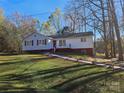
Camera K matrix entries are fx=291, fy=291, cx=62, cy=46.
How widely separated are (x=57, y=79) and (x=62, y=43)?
30.1 metres

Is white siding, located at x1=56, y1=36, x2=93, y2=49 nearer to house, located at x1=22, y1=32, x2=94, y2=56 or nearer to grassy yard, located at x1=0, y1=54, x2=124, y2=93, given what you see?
house, located at x1=22, y1=32, x2=94, y2=56

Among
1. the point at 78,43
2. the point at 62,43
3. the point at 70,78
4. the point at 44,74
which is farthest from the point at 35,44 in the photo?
the point at 70,78

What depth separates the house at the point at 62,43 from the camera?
5453 cm

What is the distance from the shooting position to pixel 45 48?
5706cm

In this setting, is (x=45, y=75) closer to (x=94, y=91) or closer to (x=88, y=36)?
(x=94, y=91)

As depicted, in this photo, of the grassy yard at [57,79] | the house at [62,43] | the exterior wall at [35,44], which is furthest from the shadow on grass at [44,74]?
the exterior wall at [35,44]

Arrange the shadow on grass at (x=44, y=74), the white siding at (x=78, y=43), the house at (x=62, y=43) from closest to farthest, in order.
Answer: the shadow on grass at (x=44, y=74)
the white siding at (x=78, y=43)
the house at (x=62, y=43)

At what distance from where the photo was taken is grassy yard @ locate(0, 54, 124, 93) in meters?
22.5

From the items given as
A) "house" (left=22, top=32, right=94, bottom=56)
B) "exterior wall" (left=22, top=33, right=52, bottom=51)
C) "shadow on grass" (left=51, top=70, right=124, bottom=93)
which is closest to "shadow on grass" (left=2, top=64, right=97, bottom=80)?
"shadow on grass" (left=51, top=70, right=124, bottom=93)

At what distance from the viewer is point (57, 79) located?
26781mm

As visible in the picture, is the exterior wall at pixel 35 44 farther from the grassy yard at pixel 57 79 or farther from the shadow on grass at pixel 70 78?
the shadow on grass at pixel 70 78

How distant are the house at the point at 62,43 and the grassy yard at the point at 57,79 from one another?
1907 cm

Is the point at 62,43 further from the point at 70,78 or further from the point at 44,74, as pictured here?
the point at 70,78

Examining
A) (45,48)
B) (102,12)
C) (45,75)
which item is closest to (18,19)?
(45,48)
